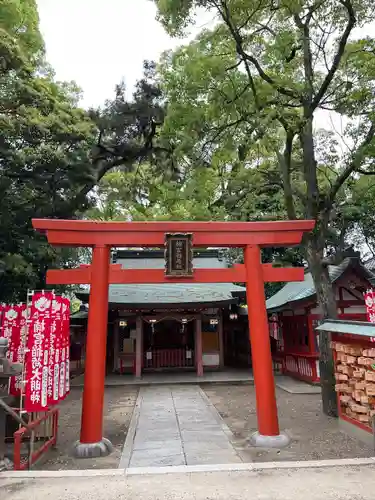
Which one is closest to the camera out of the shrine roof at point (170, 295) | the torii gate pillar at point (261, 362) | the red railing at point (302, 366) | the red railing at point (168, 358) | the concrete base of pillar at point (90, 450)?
the concrete base of pillar at point (90, 450)

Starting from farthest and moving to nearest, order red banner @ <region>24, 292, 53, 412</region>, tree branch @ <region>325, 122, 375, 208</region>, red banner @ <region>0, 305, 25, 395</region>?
tree branch @ <region>325, 122, 375, 208</region> < red banner @ <region>0, 305, 25, 395</region> < red banner @ <region>24, 292, 53, 412</region>

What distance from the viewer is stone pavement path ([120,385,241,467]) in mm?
6031

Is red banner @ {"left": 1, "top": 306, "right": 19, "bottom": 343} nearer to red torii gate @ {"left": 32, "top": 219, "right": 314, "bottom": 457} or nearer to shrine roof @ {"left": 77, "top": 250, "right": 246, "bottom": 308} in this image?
red torii gate @ {"left": 32, "top": 219, "right": 314, "bottom": 457}

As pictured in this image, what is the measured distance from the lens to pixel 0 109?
11445 mm

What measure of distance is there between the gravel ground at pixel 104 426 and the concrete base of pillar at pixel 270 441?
242 cm

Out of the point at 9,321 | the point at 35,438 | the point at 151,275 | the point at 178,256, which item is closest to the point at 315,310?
the point at 178,256

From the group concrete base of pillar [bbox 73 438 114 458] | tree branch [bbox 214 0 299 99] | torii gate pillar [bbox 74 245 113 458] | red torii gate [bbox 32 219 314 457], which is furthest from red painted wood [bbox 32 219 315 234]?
concrete base of pillar [bbox 73 438 114 458]

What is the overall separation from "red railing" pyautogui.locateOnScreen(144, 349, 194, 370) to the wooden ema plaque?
33.3 ft

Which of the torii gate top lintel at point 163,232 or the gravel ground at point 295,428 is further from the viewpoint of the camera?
the torii gate top lintel at point 163,232

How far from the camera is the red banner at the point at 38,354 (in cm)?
573

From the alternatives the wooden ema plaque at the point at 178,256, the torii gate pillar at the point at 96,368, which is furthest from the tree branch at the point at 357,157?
the torii gate pillar at the point at 96,368

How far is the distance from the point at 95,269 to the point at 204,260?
606 inches

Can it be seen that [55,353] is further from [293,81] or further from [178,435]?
[293,81]

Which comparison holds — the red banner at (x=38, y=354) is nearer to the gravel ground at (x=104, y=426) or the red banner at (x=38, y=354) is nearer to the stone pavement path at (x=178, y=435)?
the gravel ground at (x=104, y=426)
